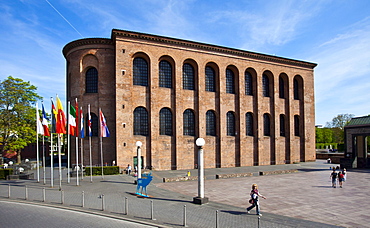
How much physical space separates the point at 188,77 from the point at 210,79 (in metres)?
3.57

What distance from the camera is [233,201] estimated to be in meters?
14.8

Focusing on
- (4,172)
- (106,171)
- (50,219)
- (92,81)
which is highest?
(92,81)

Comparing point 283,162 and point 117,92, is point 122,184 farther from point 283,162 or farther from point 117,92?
point 283,162

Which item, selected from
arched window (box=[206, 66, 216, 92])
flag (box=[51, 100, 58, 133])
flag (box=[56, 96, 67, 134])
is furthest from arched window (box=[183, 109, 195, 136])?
flag (box=[51, 100, 58, 133])

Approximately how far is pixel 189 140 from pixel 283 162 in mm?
17345

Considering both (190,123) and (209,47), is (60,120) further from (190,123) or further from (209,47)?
(209,47)

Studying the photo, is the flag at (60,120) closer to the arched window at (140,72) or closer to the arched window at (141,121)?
the arched window at (141,121)

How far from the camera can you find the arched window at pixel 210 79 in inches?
1377

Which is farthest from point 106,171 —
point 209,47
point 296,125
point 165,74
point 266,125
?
point 296,125

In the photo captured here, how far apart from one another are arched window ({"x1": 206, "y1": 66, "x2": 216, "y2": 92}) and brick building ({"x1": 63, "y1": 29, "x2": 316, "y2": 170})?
3cm

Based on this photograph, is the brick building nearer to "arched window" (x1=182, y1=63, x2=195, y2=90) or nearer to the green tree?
"arched window" (x1=182, y1=63, x2=195, y2=90)

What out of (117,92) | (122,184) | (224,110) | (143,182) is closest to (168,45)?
(117,92)

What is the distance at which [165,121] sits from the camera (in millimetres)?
31594

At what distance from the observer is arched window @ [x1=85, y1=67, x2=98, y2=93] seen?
103ft
